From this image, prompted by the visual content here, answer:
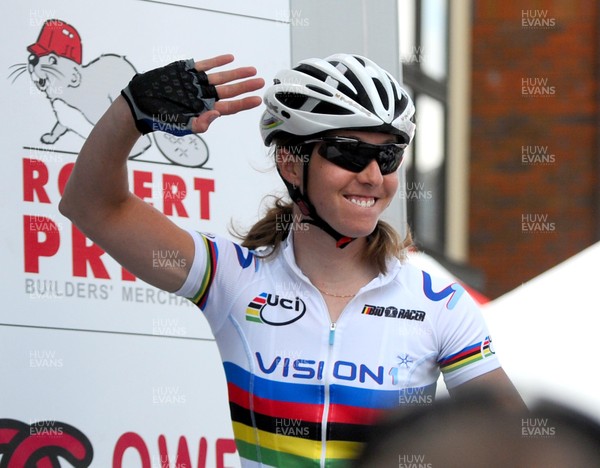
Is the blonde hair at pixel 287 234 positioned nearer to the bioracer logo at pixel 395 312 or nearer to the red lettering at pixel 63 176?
the bioracer logo at pixel 395 312

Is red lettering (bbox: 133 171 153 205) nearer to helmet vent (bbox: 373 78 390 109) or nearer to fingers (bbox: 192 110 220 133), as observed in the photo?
helmet vent (bbox: 373 78 390 109)

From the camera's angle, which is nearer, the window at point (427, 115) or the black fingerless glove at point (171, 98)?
the black fingerless glove at point (171, 98)

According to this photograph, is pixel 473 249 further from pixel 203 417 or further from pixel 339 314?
pixel 339 314

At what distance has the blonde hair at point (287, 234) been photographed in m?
2.68

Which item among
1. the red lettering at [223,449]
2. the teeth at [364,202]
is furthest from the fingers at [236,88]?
the red lettering at [223,449]

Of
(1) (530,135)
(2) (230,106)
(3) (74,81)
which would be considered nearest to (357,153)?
(2) (230,106)

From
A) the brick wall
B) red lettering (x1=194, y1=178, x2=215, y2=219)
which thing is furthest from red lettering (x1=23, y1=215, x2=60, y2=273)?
the brick wall

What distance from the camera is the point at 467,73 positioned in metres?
8.35

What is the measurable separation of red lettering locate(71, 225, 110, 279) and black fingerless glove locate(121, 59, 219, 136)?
89 cm

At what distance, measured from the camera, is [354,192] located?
2574 millimetres

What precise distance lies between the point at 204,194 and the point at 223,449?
700 mm

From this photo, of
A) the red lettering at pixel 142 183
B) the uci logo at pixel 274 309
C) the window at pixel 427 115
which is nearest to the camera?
the uci logo at pixel 274 309

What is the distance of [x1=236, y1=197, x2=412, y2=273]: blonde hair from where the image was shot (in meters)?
2.68

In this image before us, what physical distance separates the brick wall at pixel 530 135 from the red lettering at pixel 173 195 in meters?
5.18
